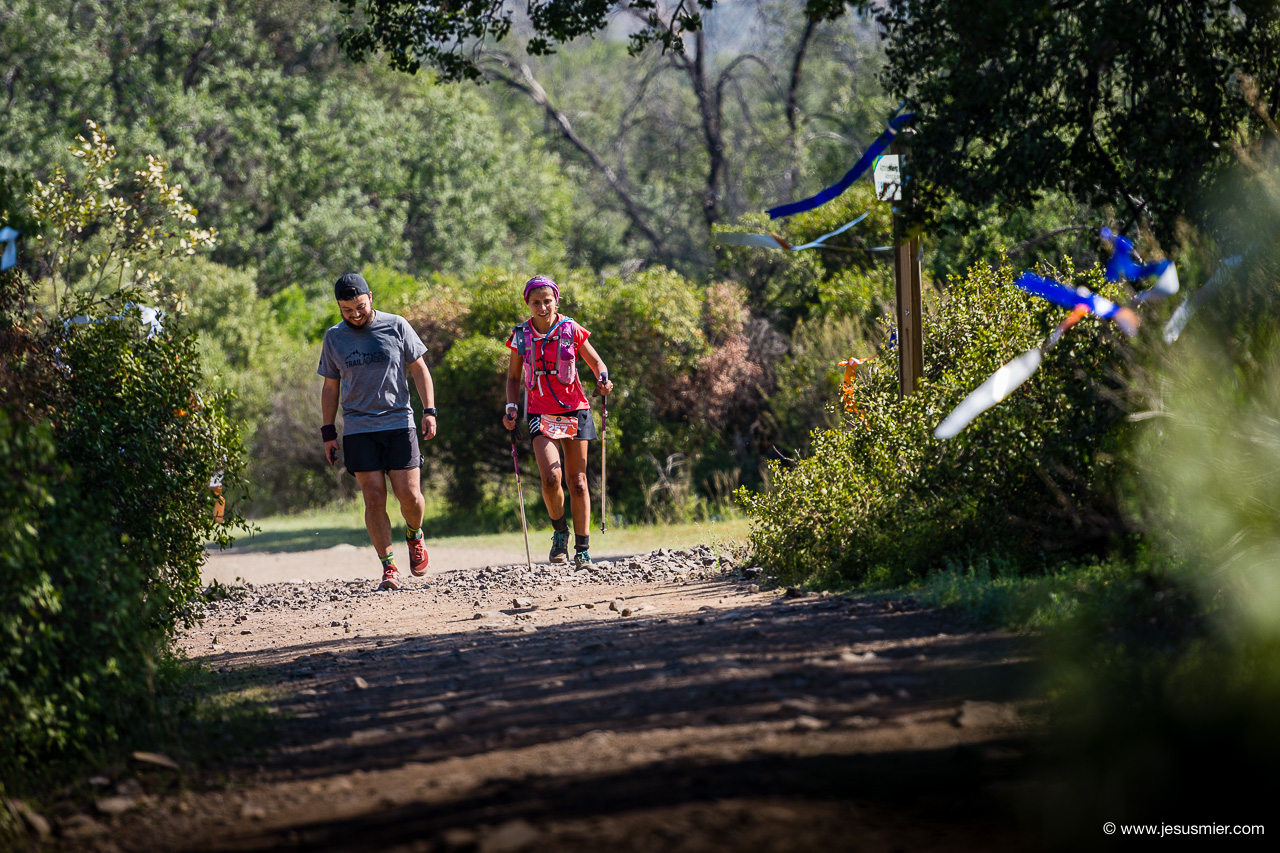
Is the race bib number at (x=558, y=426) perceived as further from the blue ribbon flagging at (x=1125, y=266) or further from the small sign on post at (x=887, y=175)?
the blue ribbon flagging at (x=1125, y=266)

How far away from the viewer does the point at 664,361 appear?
13.9m

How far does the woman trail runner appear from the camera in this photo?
341 inches

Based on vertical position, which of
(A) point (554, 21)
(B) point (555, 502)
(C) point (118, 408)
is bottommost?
(B) point (555, 502)

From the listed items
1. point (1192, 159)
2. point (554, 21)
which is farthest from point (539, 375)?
point (1192, 159)

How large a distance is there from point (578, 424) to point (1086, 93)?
13.8ft

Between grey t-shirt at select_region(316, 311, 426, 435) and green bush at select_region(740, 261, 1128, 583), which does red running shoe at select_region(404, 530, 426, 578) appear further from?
green bush at select_region(740, 261, 1128, 583)

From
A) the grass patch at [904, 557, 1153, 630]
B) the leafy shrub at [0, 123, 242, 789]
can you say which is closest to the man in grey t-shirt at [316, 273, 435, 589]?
the leafy shrub at [0, 123, 242, 789]

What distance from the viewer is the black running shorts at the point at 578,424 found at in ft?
28.5

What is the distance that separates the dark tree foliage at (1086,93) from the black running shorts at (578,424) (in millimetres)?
3349

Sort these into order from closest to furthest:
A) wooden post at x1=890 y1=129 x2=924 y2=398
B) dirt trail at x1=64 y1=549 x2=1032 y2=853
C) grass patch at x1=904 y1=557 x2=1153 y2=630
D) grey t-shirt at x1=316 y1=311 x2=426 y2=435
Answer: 1. dirt trail at x1=64 y1=549 x2=1032 y2=853
2. grass patch at x1=904 y1=557 x2=1153 y2=630
3. wooden post at x1=890 y1=129 x2=924 y2=398
4. grey t-shirt at x1=316 y1=311 x2=426 y2=435

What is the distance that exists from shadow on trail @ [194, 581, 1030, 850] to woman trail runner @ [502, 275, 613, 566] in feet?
8.81

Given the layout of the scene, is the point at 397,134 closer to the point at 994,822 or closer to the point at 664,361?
the point at 664,361

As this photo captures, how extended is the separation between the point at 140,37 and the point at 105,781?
83.4 feet

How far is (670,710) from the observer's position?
4035mm
